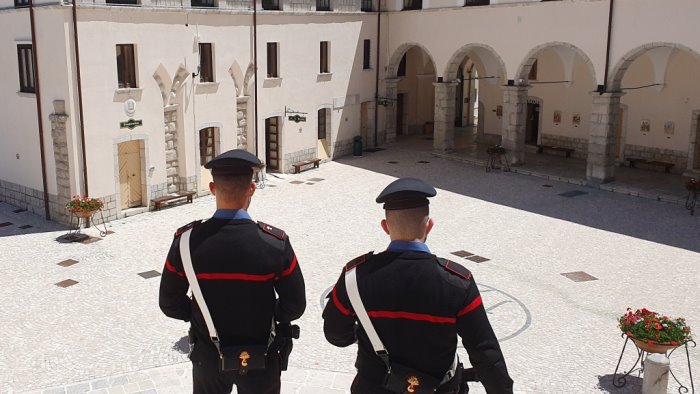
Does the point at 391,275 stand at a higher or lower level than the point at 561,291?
higher

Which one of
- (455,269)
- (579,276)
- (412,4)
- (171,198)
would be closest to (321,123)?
(412,4)

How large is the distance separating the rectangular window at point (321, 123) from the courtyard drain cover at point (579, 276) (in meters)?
13.2

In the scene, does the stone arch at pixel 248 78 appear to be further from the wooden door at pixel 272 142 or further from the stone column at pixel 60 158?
the stone column at pixel 60 158

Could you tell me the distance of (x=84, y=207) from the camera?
16141 millimetres

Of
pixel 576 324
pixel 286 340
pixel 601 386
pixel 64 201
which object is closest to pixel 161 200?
pixel 64 201

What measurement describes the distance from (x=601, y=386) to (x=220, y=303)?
6375mm

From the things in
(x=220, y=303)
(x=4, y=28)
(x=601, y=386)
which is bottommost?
(x=601, y=386)

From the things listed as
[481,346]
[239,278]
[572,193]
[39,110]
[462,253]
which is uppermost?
[39,110]

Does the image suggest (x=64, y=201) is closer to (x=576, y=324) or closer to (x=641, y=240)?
(x=576, y=324)

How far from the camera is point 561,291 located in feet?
43.4

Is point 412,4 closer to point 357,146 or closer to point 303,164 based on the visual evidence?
point 357,146

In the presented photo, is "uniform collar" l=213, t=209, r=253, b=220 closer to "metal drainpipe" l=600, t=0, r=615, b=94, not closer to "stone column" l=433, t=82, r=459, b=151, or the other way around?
"metal drainpipe" l=600, t=0, r=615, b=94

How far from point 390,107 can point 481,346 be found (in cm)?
2441

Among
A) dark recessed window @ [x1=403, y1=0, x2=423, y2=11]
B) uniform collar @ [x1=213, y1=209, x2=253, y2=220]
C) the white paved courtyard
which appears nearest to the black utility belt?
uniform collar @ [x1=213, y1=209, x2=253, y2=220]
